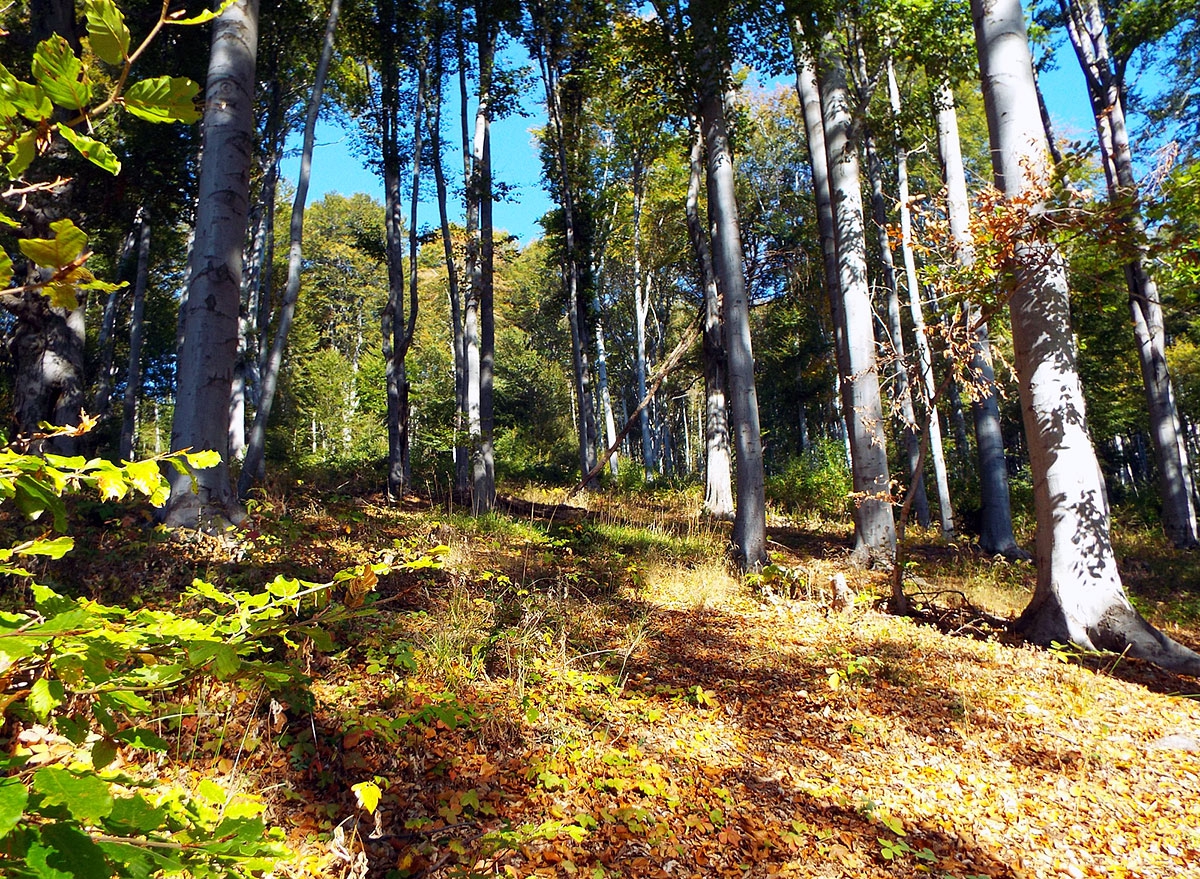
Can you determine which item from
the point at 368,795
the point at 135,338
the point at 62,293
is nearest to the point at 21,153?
the point at 62,293

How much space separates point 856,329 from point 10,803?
841 cm

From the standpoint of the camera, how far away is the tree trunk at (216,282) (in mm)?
4477

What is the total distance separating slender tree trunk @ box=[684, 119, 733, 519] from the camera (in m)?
11.4

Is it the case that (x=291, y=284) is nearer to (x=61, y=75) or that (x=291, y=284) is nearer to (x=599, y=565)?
(x=599, y=565)

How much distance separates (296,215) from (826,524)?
10.7 meters

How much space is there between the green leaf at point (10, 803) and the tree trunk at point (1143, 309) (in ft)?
49.3

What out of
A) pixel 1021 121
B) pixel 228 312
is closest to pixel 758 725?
pixel 228 312

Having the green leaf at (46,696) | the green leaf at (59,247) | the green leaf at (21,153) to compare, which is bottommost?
the green leaf at (46,696)

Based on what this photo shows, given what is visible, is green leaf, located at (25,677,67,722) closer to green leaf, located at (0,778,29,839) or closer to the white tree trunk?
green leaf, located at (0,778,29,839)

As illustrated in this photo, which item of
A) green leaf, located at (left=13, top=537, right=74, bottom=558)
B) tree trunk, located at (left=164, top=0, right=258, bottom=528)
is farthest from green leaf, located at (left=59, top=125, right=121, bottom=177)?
tree trunk, located at (left=164, top=0, right=258, bottom=528)

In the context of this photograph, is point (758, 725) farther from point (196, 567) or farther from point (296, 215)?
point (296, 215)

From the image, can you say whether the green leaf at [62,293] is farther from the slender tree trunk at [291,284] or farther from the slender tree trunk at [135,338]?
the slender tree trunk at [135,338]

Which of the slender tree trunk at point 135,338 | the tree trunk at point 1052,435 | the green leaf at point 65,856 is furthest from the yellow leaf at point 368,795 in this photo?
the slender tree trunk at point 135,338

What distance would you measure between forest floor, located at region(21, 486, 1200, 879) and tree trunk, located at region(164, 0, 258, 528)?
40 cm
